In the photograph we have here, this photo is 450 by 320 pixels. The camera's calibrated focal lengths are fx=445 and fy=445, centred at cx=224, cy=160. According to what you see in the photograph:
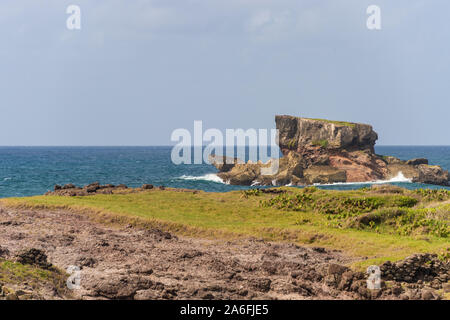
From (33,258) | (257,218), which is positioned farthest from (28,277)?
(257,218)

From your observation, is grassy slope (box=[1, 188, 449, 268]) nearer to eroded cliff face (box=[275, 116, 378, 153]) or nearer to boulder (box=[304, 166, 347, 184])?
boulder (box=[304, 166, 347, 184])

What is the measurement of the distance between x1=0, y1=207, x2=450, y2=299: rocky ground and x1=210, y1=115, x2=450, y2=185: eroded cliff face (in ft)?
162

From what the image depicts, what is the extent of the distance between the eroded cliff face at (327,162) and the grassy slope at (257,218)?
34228 millimetres

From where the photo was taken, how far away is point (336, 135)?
76938mm

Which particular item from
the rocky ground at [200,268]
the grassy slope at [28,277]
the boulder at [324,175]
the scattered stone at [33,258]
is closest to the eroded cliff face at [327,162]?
the boulder at [324,175]

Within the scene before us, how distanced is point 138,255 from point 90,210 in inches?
475

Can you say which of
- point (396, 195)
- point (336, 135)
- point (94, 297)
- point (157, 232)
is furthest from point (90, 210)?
point (336, 135)

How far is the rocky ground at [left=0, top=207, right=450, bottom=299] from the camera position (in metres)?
14.3

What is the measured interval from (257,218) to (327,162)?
4817 cm

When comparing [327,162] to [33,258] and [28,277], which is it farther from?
[28,277]

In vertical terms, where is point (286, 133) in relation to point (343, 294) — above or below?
above

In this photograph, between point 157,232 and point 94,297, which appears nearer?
point 94,297
